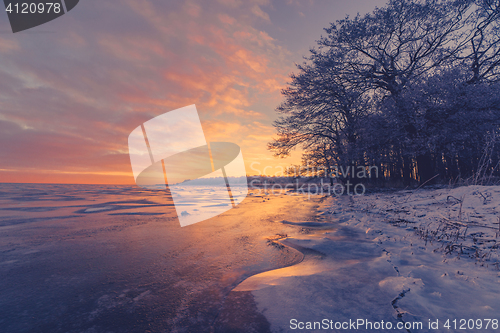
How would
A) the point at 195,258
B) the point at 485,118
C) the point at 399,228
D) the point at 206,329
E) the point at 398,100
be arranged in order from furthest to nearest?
the point at 398,100 → the point at 485,118 → the point at 399,228 → the point at 195,258 → the point at 206,329

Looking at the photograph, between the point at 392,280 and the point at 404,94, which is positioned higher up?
the point at 404,94

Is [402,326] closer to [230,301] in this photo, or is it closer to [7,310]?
[230,301]

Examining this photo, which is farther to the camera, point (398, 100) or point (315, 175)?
point (315, 175)

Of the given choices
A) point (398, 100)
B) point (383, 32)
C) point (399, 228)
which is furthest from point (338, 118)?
point (399, 228)

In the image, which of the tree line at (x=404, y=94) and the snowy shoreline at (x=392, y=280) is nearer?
the snowy shoreline at (x=392, y=280)

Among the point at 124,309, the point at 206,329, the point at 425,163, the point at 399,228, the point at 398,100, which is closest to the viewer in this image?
the point at 206,329

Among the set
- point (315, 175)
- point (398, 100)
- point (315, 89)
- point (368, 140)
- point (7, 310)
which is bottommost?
point (7, 310)

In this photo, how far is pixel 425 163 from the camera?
11.4m

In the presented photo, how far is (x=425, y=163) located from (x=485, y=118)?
3.29 metres

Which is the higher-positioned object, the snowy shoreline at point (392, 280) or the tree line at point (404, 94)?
the tree line at point (404, 94)

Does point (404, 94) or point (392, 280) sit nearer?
point (392, 280)

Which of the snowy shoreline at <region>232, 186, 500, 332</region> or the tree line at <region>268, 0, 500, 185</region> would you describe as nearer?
the snowy shoreline at <region>232, 186, 500, 332</region>

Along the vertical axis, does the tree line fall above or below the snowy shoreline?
above

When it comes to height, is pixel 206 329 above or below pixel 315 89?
below
